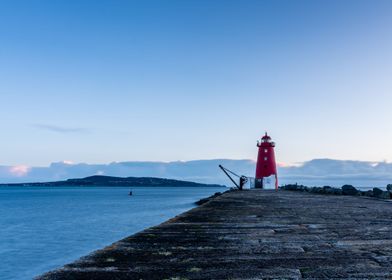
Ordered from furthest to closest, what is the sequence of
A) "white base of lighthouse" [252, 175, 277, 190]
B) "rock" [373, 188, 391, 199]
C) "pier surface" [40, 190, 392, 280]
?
"white base of lighthouse" [252, 175, 277, 190] → "rock" [373, 188, 391, 199] → "pier surface" [40, 190, 392, 280]

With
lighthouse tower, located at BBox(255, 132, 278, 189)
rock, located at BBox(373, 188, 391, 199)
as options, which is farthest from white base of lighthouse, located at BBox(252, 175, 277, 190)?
rock, located at BBox(373, 188, 391, 199)

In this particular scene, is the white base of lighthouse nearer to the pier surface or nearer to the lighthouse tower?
the lighthouse tower

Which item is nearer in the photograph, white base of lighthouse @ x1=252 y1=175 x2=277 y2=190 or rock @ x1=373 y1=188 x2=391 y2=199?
rock @ x1=373 y1=188 x2=391 y2=199

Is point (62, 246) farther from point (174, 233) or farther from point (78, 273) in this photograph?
point (78, 273)

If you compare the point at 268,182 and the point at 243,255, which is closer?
the point at 243,255

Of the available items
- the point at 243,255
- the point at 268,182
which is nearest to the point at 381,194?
the point at 243,255

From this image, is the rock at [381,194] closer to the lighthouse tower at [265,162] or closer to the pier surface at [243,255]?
the pier surface at [243,255]

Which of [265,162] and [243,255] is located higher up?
[265,162]

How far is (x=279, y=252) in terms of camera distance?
3.60 m

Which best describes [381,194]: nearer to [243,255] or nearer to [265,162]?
[243,255]

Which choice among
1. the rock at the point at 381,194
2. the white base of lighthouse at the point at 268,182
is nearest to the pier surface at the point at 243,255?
the rock at the point at 381,194

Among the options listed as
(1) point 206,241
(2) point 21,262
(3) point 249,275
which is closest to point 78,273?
(3) point 249,275

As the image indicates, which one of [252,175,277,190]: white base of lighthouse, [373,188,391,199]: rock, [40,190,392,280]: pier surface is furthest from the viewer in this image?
[252,175,277,190]: white base of lighthouse

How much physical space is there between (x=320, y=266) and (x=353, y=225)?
303 cm
